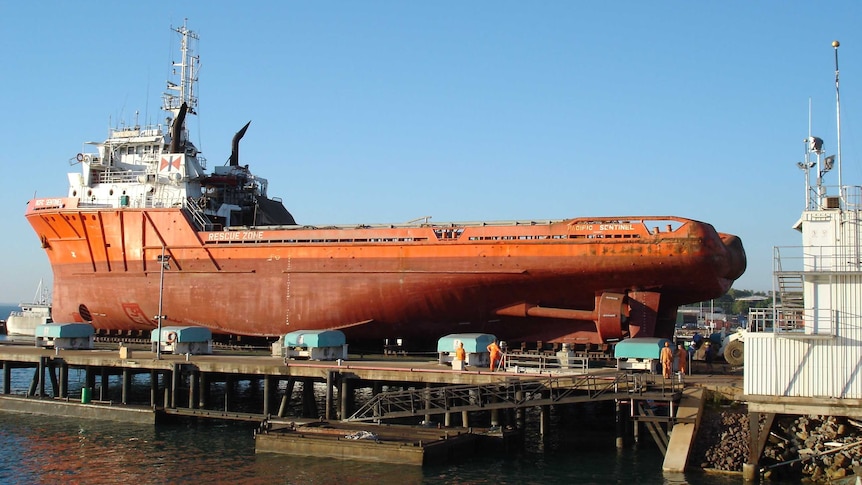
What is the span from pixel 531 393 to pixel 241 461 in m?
8.28

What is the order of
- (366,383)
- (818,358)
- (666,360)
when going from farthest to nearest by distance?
(366,383) < (666,360) < (818,358)

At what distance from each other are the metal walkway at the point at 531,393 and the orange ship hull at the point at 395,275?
24.7ft

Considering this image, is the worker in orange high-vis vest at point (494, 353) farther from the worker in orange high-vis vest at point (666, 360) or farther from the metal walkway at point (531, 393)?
the worker in orange high-vis vest at point (666, 360)

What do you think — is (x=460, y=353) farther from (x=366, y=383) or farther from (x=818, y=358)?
(x=818, y=358)

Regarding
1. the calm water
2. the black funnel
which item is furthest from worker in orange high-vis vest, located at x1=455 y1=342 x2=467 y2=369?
the black funnel

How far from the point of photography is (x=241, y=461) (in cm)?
2355

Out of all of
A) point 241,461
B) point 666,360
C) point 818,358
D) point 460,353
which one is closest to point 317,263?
point 460,353

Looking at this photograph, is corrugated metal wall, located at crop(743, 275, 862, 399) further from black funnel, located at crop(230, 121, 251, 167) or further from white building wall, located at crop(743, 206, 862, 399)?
black funnel, located at crop(230, 121, 251, 167)

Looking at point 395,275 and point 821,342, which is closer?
point 821,342

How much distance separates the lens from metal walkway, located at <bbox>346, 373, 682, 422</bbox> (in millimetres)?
23062

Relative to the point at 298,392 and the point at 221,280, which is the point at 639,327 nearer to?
the point at 298,392

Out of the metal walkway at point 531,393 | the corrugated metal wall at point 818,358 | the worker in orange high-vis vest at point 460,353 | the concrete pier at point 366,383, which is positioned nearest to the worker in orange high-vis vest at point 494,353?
→ the worker in orange high-vis vest at point 460,353

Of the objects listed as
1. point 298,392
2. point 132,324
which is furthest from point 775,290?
point 132,324

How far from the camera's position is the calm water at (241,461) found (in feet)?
70.3
